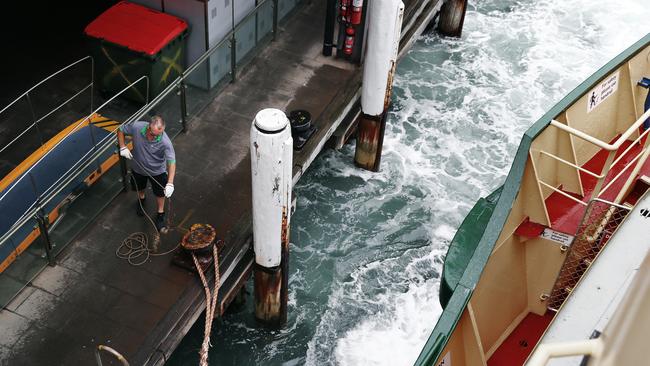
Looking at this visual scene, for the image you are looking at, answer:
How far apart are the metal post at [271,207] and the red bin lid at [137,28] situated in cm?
428

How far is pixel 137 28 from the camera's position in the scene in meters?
12.4

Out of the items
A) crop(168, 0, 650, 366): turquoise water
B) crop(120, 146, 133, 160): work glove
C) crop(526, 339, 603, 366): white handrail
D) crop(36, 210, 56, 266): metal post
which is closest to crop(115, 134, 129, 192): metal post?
crop(120, 146, 133, 160): work glove

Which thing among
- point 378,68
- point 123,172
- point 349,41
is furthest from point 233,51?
point 123,172

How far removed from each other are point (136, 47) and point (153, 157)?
3.32 m

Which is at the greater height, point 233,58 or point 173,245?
point 233,58

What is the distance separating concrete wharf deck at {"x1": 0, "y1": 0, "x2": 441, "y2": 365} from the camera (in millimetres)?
8820

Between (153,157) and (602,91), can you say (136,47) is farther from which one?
(602,91)

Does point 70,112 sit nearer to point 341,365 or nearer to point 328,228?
point 328,228

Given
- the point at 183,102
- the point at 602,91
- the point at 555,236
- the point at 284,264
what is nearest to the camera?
the point at 555,236

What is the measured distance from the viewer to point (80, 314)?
9094 mm

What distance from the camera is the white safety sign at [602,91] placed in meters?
9.26

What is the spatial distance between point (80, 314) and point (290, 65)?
7024mm

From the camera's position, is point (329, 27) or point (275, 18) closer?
point (329, 27)

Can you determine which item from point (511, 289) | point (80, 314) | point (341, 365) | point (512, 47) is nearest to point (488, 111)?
point (512, 47)
